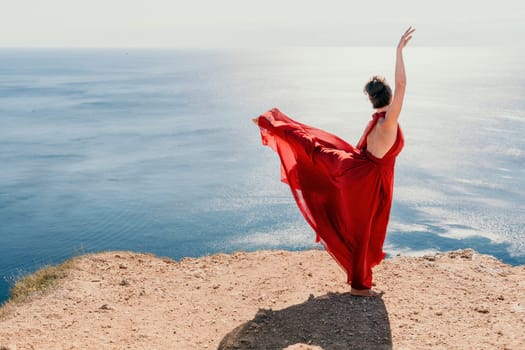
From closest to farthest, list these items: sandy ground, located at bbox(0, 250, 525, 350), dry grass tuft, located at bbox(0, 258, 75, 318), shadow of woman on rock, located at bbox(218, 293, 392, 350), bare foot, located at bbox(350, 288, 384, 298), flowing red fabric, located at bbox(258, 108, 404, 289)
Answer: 1. shadow of woman on rock, located at bbox(218, 293, 392, 350)
2. sandy ground, located at bbox(0, 250, 525, 350)
3. flowing red fabric, located at bbox(258, 108, 404, 289)
4. bare foot, located at bbox(350, 288, 384, 298)
5. dry grass tuft, located at bbox(0, 258, 75, 318)

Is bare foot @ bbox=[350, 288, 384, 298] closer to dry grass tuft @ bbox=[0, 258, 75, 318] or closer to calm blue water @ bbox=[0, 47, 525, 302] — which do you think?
dry grass tuft @ bbox=[0, 258, 75, 318]

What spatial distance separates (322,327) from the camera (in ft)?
19.8

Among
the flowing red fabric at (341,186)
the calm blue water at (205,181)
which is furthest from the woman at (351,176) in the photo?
the calm blue water at (205,181)

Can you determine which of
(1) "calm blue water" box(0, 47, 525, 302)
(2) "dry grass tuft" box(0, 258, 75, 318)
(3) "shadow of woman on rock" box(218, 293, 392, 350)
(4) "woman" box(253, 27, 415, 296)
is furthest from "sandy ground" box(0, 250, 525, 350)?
(1) "calm blue water" box(0, 47, 525, 302)

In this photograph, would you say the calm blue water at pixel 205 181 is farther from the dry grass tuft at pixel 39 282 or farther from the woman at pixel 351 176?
the woman at pixel 351 176

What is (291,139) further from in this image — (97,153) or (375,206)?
(97,153)

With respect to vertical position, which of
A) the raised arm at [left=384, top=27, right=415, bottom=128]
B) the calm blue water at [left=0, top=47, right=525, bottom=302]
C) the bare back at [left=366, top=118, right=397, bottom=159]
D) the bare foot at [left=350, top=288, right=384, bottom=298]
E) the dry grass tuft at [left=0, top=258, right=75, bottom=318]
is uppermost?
the raised arm at [left=384, top=27, right=415, bottom=128]

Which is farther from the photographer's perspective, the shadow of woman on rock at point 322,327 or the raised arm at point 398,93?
the shadow of woman on rock at point 322,327

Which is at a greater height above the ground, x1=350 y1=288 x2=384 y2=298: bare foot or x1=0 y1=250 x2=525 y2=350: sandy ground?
x1=350 y1=288 x2=384 y2=298: bare foot

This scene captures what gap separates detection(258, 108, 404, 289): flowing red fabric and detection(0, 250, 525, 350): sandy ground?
2.39 ft

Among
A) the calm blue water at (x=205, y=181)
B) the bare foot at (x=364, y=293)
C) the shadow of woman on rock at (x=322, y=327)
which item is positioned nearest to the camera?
the shadow of woman on rock at (x=322, y=327)

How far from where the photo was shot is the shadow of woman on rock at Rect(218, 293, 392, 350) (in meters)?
5.71

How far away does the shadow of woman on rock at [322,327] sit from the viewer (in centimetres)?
571

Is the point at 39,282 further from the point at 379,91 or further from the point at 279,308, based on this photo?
the point at 379,91
